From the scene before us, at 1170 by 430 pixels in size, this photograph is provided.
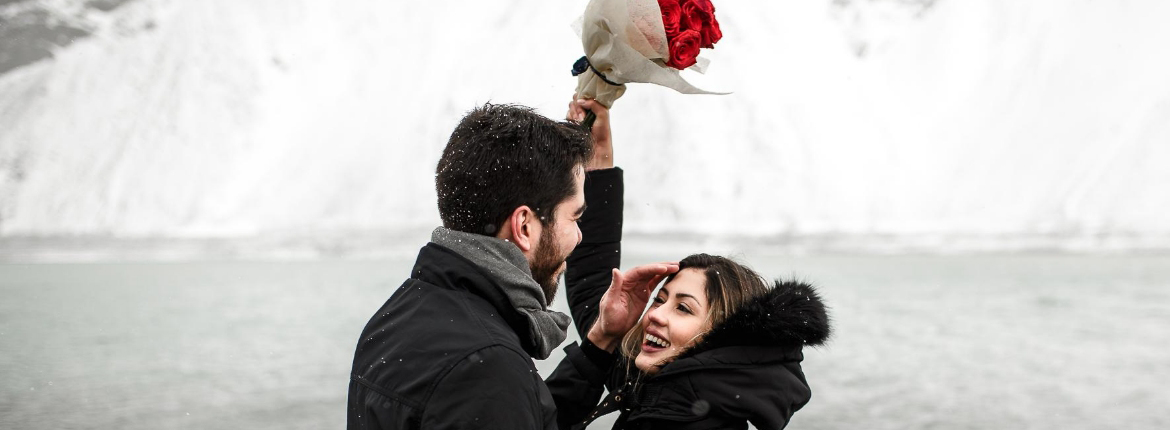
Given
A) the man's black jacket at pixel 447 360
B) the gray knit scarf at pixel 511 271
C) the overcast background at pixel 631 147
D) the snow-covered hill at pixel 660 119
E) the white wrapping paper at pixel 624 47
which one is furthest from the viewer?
the snow-covered hill at pixel 660 119

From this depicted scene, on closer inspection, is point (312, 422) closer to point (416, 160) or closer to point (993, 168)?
point (416, 160)

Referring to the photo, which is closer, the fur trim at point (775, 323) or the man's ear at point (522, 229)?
the man's ear at point (522, 229)

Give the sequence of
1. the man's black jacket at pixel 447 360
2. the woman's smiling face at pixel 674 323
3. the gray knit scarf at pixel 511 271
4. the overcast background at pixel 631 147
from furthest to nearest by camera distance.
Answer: the overcast background at pixel 631 147 → the woman's smiling face at pixel 674 323 → the gray knit scarf at pixel 511 271 → the man's black jacket at pixel 447 360

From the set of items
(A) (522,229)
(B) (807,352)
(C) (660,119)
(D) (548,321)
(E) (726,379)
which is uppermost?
(C) (660,119)

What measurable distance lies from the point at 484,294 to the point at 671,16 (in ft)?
1.97

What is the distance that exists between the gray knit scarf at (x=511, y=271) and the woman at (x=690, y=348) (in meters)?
0.39

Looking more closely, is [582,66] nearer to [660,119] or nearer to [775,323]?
[775,323]

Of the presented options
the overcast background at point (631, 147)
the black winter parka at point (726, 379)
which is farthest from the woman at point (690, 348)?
the overcast background at point (631, 147)

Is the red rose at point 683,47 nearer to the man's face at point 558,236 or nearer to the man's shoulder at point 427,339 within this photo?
the man's face at point 558,236

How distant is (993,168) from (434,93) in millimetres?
16555

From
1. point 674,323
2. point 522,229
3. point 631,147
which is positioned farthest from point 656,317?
point 631,147

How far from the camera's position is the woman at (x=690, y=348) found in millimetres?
1511

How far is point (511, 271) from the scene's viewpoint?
3.58 feet

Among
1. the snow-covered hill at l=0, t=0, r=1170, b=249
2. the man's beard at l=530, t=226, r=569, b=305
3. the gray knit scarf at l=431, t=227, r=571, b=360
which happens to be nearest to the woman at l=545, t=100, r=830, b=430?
the man's beard at l=530, t=226, r=569, b=305
